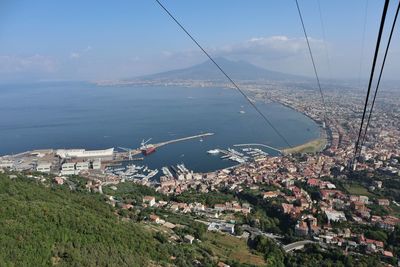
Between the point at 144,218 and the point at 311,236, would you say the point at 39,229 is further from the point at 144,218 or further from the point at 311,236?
the point at 311,236

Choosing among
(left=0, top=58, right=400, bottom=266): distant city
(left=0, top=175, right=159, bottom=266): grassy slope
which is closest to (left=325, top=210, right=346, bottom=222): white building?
(left=0, top=58, right=400, bottom=266): distant city

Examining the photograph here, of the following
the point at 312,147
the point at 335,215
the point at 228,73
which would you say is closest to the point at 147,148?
the point at 312,147

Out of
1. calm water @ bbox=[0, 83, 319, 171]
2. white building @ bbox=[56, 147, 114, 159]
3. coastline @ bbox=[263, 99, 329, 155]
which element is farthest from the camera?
calm water @ bbox=[0, 83, 319, 171]

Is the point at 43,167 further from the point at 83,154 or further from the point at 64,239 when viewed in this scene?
the point at 64,239

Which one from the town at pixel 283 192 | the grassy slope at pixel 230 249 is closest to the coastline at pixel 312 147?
the town at pixel 283 192

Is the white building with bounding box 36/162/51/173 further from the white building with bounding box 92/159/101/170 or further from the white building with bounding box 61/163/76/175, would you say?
→ the white building with bounding box 92/159/101/170

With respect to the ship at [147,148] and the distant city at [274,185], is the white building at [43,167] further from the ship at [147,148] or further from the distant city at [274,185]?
the ship at [147,148]
